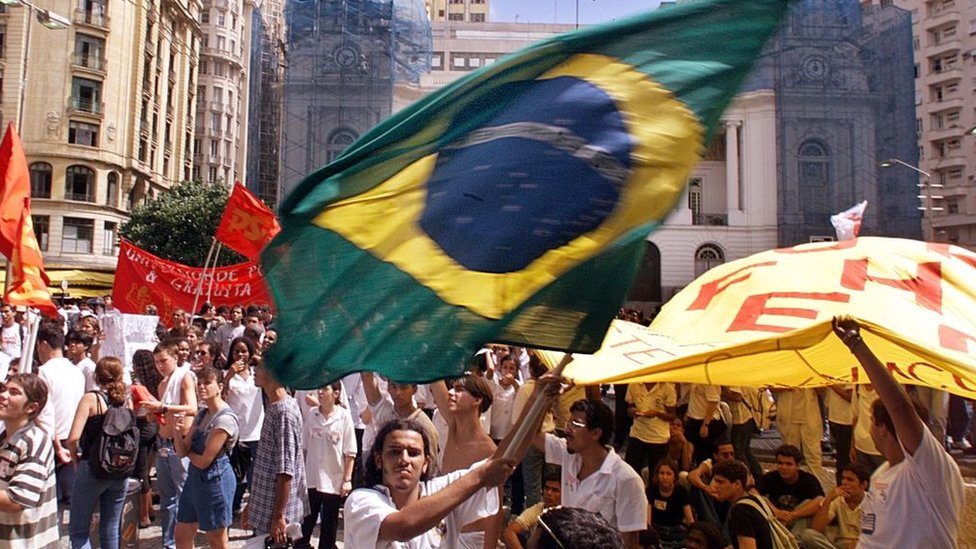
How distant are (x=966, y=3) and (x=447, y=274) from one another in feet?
186

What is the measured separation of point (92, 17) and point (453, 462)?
42.8m

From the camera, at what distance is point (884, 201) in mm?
35219

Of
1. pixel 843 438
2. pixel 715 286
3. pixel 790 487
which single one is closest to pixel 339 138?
pixel 843 438

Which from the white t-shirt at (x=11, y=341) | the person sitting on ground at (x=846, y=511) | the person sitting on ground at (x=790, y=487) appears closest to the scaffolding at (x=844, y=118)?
the white t-shirt at (x=11, y=341)

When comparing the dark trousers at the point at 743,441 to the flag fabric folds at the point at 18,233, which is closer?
the dark trousers at the point at 743,441

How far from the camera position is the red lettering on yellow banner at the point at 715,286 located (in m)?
3.84

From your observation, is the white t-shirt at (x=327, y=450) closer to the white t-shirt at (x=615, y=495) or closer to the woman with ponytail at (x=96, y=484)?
the woman with ponytail at (x=96, y=484)

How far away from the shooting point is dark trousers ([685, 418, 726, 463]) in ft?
24.3

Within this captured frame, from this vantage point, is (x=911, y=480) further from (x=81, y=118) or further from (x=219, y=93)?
(x=219, y=93)

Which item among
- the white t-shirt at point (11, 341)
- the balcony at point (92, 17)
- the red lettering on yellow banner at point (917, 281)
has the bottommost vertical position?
the white t-shirt at point (11, 341)

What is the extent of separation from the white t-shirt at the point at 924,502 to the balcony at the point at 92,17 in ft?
143

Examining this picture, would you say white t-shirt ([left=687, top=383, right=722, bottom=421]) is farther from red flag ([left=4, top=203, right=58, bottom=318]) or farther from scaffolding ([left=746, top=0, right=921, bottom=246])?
scaffolding ([left=746, top=0, right=921, bottom=246])

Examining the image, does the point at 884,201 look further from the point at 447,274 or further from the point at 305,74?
the point at 447,274

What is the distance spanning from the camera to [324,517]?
19.0 feet
